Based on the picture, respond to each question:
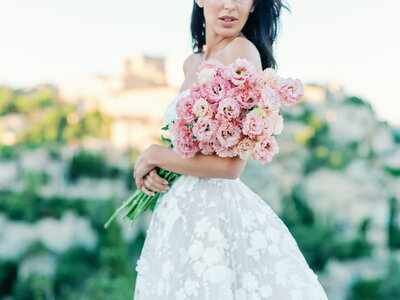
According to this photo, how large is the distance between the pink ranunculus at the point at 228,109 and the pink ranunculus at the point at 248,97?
0.02 metres

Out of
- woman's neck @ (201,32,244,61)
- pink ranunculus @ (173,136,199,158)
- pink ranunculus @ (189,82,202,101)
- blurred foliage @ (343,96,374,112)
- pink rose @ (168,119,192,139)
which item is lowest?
blurred foliage @ (343,96,374,112)

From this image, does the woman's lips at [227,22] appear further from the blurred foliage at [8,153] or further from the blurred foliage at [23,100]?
the blurred foliage at [23,100]

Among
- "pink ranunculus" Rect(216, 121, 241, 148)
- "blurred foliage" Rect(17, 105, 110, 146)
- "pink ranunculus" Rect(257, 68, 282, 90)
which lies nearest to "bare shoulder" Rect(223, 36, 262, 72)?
"pink ranunculus" Rect(257, 68, 282, 90)

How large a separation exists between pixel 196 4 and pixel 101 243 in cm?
1696

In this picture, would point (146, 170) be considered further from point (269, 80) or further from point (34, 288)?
point (34, 288)

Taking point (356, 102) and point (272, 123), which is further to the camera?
point (356, 102)

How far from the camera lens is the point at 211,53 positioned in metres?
1.49

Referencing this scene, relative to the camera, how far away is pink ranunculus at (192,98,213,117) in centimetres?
119

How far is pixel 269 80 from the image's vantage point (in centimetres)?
121

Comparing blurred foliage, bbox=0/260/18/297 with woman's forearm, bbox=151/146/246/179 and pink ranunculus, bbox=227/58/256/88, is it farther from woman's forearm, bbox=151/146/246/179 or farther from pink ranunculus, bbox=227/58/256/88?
pink ranunculus, bbox=227/58/256/88

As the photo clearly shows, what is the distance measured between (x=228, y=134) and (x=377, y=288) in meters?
18.6

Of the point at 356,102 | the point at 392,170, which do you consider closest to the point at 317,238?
the point at 392,170

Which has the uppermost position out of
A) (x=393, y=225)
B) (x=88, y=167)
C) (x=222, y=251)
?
(x=222, y=251)

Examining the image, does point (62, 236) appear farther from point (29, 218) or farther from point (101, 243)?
point (29, 218)
